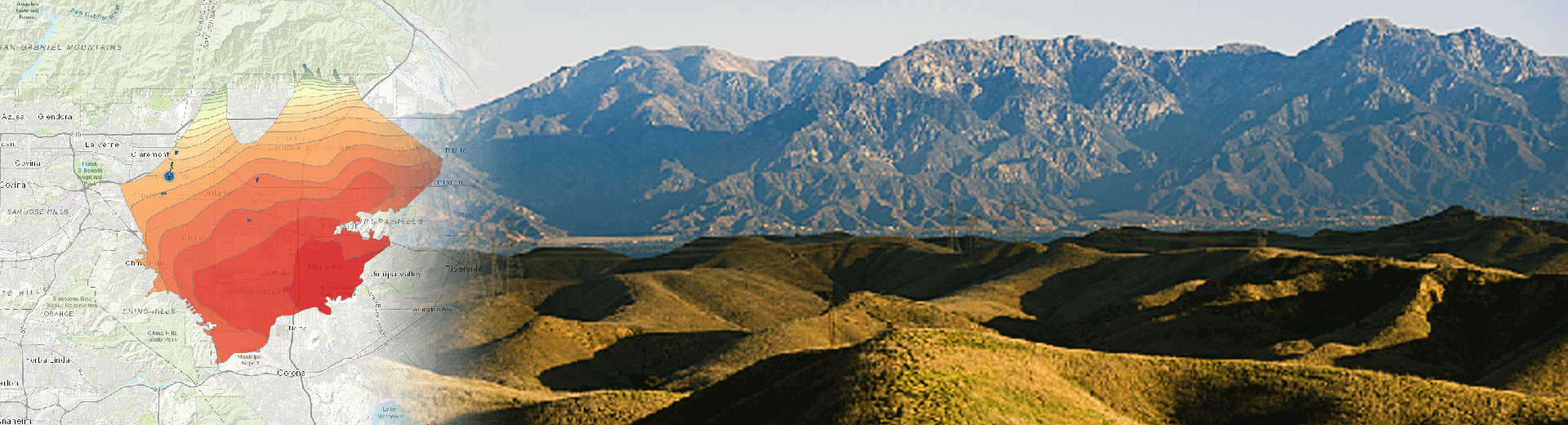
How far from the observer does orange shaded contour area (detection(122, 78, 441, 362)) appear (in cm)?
3753

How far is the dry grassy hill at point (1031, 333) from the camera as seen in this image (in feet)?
143

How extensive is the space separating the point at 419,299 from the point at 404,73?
252 inches

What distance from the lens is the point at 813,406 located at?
127ft

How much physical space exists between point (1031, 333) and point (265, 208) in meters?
87.0

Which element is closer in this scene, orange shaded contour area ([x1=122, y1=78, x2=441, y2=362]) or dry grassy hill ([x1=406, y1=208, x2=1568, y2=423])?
orange shaded contour area ([x1=122, y1=78, x2=441, y2=362])
